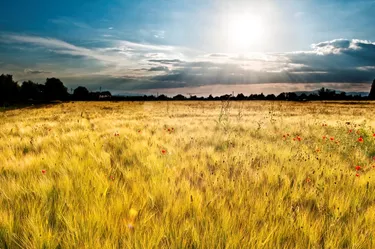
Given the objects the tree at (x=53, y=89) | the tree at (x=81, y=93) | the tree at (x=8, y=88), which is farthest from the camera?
the tree at (x=81, y=93)

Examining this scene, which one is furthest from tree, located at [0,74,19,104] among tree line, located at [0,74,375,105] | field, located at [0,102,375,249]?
field, located at [0,102,375,249]

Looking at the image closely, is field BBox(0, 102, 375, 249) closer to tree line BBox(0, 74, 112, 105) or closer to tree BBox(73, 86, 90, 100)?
tree line BBox(0, 74, 112, 105)

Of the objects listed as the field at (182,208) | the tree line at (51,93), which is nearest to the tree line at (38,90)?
the tree line at (51,93)

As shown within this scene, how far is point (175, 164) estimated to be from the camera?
368cm

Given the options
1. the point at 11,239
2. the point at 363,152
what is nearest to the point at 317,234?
the point at 11,239

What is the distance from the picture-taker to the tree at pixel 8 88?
75.2 m

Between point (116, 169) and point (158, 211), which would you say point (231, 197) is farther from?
point (116, 169)

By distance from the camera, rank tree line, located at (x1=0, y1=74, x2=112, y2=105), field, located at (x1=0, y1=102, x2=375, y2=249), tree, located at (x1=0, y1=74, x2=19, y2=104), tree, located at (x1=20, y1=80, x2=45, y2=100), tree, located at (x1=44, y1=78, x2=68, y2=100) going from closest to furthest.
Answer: field, located at (x1=0, y1=102, x2=375, y2=249)
tree, located at (x1=0, y1=74, x2=19, y2=104)
tree line, located at (x1=0, y1=74, x2=112, y2=105)
tree, located at (x1=20, y1=80, x2=45, y2=100)
tree, located at (x1=44, y1=78, x2=68, y2=100)

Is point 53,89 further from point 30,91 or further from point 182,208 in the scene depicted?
point 182,208

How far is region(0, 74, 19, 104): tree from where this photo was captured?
75.2 meters

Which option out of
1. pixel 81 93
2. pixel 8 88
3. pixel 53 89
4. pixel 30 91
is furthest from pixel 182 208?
pixel 81 93

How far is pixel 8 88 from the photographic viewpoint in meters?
77.0

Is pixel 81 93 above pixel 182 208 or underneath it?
above

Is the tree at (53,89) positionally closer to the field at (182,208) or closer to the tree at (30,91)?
the tree at (30,91)
